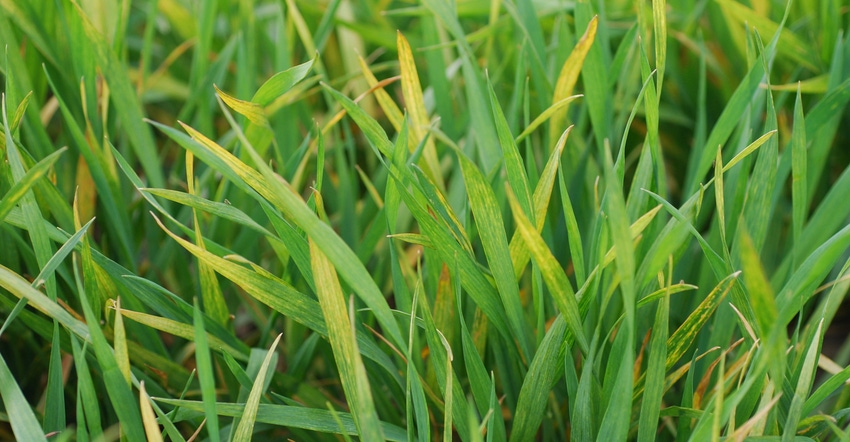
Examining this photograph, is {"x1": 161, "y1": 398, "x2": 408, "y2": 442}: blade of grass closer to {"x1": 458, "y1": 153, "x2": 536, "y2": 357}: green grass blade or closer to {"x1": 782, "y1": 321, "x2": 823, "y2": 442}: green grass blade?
{"x1": 458, "y1": 153, "x2": 536, "y2": 357}: green grass blade

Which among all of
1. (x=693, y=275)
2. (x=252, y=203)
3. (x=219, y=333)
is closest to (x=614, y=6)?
(x=693, y=275)

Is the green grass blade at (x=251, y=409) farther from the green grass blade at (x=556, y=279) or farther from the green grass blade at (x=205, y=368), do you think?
the green grass blade at (x=556, y=279)

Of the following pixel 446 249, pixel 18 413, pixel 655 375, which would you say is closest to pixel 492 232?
pixel 446 249

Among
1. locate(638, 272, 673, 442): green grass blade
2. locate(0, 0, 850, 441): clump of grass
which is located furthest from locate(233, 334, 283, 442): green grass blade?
locate(638, 272, 673, 442): green grass blade

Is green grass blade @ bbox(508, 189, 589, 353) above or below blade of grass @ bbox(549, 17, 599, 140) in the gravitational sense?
below

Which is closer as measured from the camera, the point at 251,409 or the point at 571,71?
the point at 251,409

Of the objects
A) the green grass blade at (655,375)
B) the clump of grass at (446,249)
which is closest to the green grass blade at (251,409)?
the clump of grass at (446,249)

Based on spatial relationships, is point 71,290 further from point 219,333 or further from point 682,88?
point 682,88

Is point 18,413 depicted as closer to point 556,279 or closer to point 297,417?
point 297,417

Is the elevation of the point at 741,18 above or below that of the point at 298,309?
above
